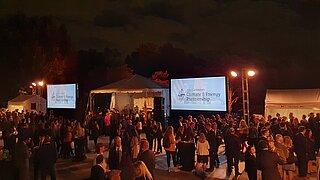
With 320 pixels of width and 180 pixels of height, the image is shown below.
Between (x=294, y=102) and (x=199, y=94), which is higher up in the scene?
(x=199, y=94)

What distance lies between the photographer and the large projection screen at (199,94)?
1686 cm

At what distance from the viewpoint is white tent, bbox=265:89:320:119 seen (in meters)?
16.6

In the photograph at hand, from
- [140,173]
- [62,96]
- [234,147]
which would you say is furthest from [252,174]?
[62,96]

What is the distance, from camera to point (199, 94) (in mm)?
17859

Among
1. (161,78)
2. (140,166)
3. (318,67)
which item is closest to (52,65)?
(161,78)

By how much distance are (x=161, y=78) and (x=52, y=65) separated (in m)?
15.5

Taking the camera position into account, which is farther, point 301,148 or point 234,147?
point 234,147

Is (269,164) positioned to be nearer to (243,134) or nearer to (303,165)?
(303,165)

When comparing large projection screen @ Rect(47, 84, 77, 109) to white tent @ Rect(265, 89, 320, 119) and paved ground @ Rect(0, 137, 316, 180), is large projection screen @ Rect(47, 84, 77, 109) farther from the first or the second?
white tent @ Rect(265, 89, 320, 119)

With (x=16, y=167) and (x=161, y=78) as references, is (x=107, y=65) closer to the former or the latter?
(x=161, y=78)

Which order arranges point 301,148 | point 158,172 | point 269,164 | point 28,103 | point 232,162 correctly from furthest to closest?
point 28,103
point 158,172
point 232,162
point 301,148
point 269,164

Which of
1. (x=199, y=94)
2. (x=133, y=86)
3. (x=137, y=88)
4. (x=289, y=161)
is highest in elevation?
(x=133, y=86)

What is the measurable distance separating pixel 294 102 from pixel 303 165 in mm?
8403

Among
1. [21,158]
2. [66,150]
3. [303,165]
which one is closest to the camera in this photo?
[21,158]
